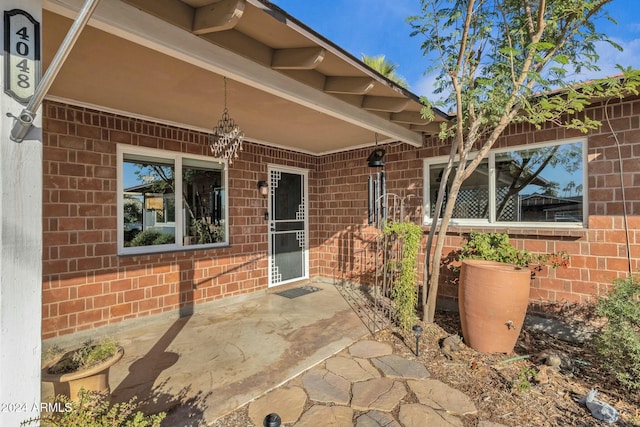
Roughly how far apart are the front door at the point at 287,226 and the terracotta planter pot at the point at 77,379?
346 centimetres

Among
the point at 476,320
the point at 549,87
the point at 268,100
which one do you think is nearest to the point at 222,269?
the point at 268,100

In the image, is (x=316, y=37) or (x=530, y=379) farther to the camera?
(x=530, y=379)

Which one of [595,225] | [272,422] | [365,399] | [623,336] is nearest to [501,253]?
[595,225]

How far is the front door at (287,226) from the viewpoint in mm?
5582

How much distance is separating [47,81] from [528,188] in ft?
15.1

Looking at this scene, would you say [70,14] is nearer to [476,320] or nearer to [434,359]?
[434,359]

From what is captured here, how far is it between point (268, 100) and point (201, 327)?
9.50 feet

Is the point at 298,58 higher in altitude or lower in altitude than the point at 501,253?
higher

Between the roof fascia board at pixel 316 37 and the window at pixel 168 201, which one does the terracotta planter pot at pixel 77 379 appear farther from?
the roof fascia board at pixel 316 37

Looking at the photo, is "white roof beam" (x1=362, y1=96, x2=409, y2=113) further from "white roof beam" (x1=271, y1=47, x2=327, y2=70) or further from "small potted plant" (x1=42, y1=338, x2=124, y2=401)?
"small potted plant" (x1=42, y1=338, x2=124, y2=401)

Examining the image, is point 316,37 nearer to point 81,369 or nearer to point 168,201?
point 81,369

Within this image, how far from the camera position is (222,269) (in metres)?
4.73

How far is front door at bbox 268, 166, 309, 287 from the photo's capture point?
18.3ft

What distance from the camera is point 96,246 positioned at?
11.5 ft
